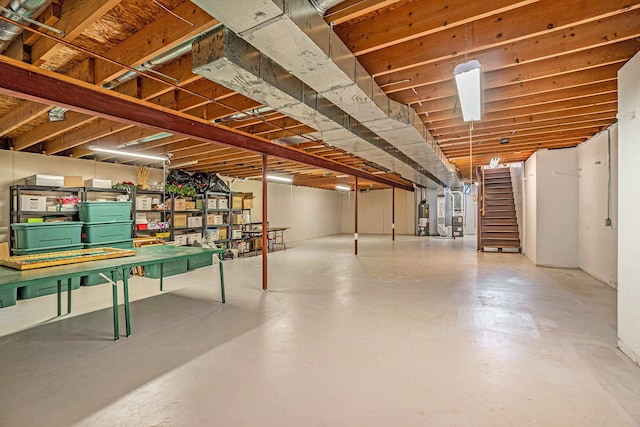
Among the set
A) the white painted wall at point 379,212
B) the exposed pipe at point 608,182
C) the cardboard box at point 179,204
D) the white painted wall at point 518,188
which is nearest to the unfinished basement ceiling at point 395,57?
the exposed pipe at point 608,182

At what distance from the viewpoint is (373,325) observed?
324cm

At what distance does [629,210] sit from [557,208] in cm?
440

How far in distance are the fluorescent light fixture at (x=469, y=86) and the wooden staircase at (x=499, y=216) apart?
19.9ft

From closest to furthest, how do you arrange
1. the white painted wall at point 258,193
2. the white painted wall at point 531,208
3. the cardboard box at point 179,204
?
the white painted wall at point 258,193
the white painted wall at point 531,208
the cardboard box at point 179,204

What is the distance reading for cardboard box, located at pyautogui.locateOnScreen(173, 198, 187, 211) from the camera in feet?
23.8

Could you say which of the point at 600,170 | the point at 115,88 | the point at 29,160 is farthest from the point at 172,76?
the point at 600,170

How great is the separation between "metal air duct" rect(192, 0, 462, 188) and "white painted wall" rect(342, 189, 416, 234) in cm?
1188

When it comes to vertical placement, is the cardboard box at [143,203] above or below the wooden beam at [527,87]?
below

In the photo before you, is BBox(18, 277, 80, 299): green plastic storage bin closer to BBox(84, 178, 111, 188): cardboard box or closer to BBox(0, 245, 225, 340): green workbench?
BBox(0, 245, 225, 340): green workbench

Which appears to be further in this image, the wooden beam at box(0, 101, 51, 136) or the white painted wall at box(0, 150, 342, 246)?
the white painted wall at box(0, 150, 342, 246)

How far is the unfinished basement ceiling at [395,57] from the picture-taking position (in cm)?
203

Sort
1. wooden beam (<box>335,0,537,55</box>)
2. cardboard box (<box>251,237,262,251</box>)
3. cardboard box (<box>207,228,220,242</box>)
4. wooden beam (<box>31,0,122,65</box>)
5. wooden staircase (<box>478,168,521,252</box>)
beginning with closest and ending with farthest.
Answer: wooden beam (<box>31,0,122,65</box>), wooden beam (<box>335,0,537,55</box>), cardboard box (<box>207,228,220,242</box>), wooden staircase (<box>478,168,521,252</box>), cardboard box (<box>251,237,262,251</box>)

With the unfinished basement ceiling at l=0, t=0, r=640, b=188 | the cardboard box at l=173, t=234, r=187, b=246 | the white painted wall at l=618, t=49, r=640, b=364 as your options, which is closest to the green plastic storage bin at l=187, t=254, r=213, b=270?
the cardboard box at l=173, t=234, r=187, b=246

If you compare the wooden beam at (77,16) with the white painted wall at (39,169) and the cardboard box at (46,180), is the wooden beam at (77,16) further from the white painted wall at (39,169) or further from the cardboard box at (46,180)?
the white painted wall at (39,169)
